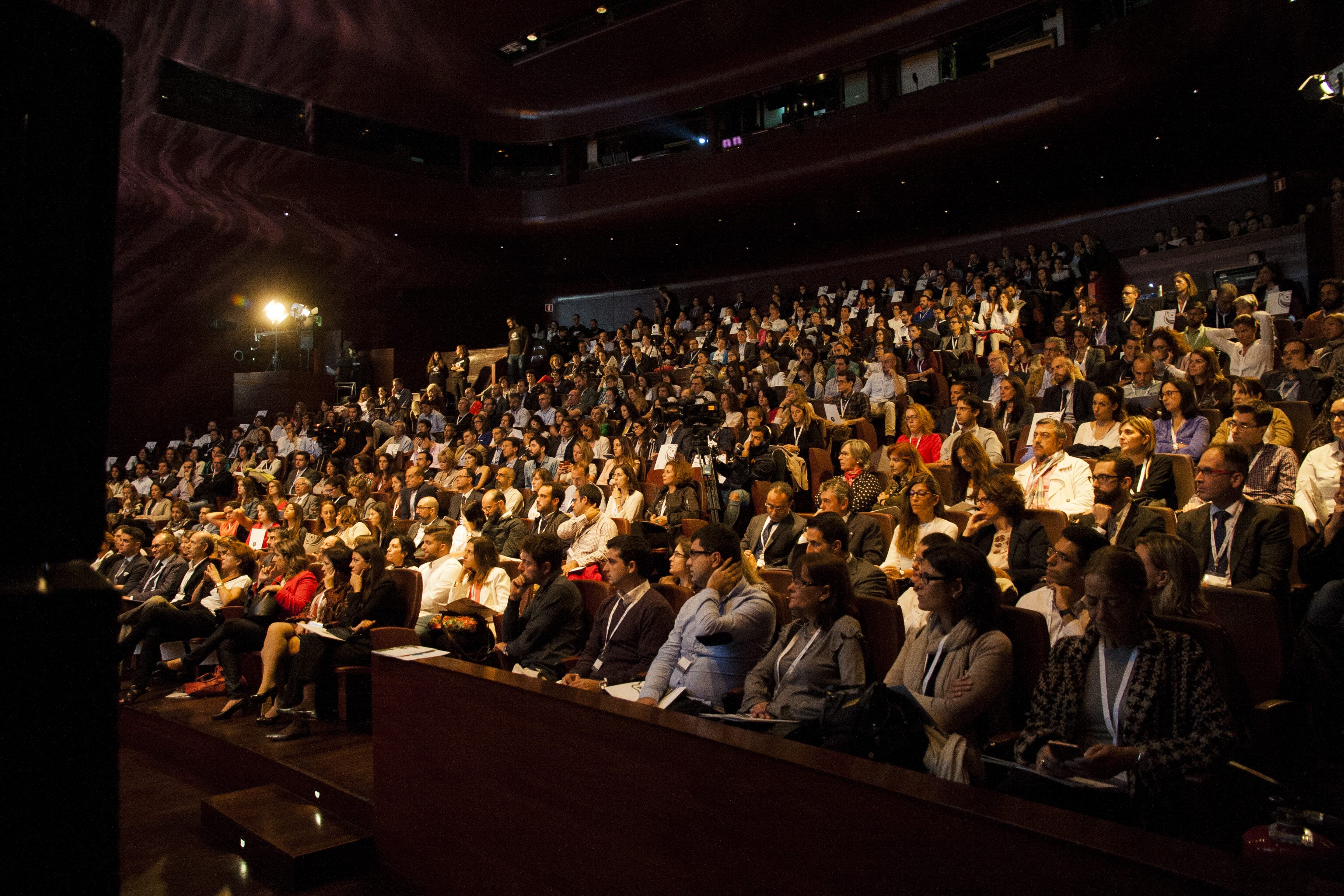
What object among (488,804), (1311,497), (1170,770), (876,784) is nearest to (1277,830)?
(1170,770)

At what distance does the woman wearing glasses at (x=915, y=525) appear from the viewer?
10.2 ft

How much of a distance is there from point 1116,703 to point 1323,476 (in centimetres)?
183

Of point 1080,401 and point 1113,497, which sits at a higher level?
point 1080,401

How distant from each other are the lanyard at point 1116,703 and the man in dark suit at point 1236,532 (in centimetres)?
93

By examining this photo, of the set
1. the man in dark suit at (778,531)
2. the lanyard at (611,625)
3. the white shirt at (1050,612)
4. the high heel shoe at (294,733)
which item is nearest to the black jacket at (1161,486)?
the white shirt at (1050,612)

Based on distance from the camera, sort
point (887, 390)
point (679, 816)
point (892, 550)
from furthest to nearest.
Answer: point (887, 390), point (892, 550), point (679, 816)

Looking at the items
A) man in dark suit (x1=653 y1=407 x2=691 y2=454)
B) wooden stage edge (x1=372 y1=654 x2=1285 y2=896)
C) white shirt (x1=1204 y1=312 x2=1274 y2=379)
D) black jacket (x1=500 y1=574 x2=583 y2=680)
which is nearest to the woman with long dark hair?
black jacket (x1=500 y1=574 x2=583 y2=680)

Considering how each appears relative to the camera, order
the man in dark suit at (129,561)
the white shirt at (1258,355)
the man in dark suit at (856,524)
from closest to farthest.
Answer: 1. the man in dark suit at (856,524)
2. the white shirt at (1258,355)
3. the man in dark suit at (129,561)

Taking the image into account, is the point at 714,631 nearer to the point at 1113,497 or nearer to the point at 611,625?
the point at 611,625

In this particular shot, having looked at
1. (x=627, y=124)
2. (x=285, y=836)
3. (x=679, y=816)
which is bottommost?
(x=285, y=836)

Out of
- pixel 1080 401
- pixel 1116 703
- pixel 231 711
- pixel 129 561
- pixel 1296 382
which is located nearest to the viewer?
pixel 1116 703

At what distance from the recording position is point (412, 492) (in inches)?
246

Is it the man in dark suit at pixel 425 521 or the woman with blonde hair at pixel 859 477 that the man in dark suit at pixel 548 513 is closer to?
the man in dark suit at pixel 425 521

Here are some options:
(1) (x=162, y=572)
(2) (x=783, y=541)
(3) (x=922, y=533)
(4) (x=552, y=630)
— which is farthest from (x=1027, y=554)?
(1) (x=162, y=572)
